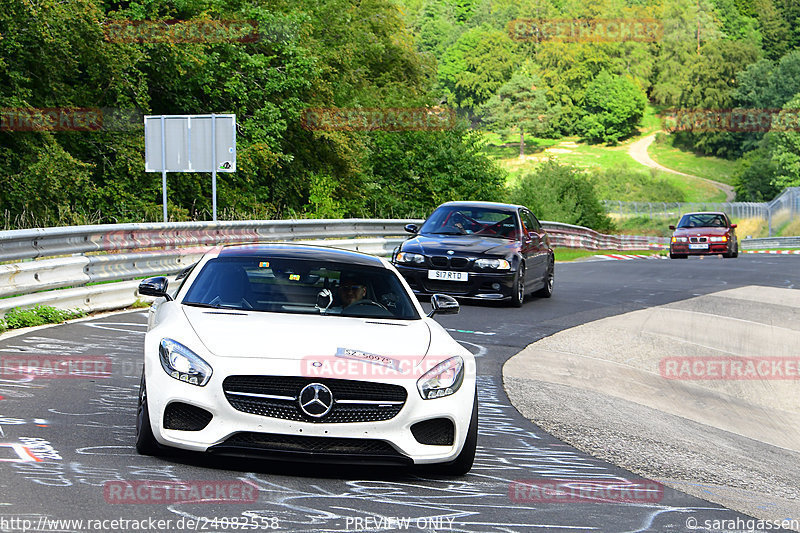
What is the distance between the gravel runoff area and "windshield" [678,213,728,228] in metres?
19.4

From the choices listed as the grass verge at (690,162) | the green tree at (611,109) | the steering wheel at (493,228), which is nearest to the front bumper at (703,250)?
the steering wheel at (493,228)

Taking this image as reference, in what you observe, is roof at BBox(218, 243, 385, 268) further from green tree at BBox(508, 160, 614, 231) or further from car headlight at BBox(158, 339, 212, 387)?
green tree at BBox(508, 160, 614, 231)

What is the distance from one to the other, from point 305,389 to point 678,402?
19.7 feet

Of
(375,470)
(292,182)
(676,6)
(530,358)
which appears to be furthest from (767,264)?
(676,6)

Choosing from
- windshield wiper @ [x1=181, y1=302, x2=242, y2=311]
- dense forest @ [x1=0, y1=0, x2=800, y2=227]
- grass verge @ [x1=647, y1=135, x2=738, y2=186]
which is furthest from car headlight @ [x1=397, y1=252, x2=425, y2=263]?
grass verge @ [x1=647, y1=135, x2=738, y2=186]

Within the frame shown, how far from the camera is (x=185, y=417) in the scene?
568 centimetres

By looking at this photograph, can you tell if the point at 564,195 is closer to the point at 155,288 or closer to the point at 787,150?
the point at 155,288

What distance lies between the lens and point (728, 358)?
13562mm

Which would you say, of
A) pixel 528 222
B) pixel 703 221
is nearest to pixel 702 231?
pixel 703 221

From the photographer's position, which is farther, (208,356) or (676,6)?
(676,6)

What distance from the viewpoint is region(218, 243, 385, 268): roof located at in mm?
7309

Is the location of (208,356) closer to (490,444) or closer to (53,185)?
(490,444)

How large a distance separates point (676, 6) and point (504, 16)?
2994 centimetres

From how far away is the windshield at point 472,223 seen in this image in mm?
16766
